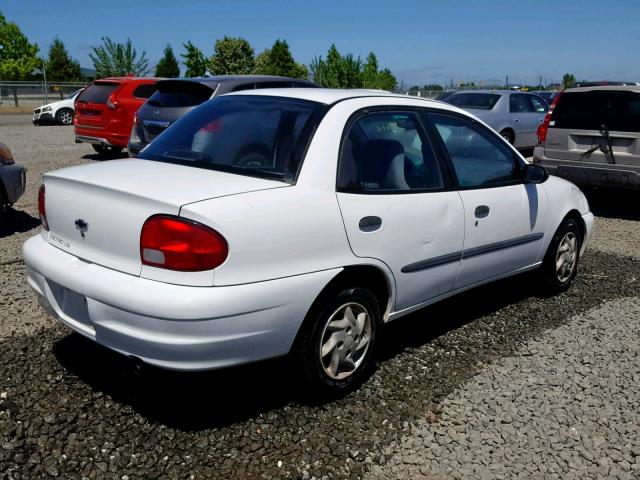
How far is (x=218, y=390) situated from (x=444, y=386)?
1.29m

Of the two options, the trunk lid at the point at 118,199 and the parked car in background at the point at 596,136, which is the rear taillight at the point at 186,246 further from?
the parked car in background at the point at 596,136

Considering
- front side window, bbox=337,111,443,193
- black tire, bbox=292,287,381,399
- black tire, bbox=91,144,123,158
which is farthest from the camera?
black tire, bbox=91,144,123,158

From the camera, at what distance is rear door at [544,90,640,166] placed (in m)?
8.07

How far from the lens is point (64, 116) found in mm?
23797

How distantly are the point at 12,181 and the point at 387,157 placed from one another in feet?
15.5

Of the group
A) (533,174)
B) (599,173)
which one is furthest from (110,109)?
(533,174)

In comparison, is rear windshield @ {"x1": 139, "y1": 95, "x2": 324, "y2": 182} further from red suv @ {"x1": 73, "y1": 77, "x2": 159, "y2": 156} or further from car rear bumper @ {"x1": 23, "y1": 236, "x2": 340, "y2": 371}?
red suv @ {"x1": 73, "y1": 77, "x2": 159, "y2": 156}

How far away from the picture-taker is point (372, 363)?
399cm

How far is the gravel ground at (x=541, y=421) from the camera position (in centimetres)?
299

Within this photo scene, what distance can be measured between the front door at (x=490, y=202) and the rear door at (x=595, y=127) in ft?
A: 12.9

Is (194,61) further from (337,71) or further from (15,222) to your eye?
(15,222)

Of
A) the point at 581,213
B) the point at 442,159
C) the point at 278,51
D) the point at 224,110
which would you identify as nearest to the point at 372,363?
the point at 442,159

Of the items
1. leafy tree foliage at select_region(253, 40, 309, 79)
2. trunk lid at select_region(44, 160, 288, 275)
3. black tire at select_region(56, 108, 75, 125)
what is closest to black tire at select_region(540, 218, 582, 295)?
trunk lid at select_region(44, 160, 288, 275)

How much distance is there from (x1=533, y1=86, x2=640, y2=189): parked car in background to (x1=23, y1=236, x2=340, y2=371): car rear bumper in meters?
6.29
